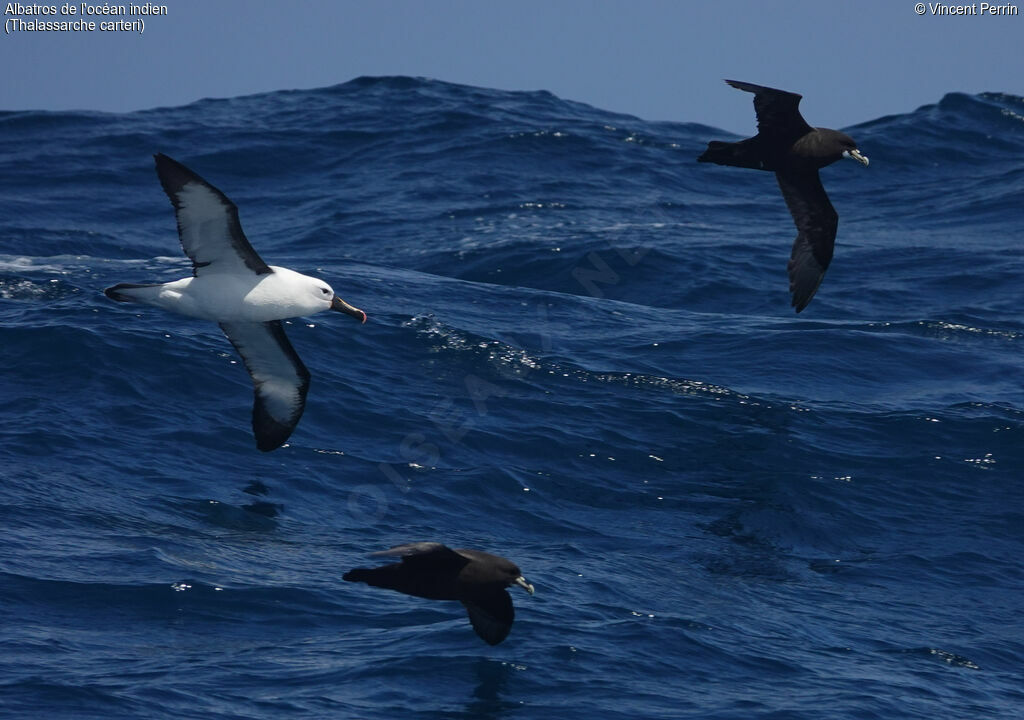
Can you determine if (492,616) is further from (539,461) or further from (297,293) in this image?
(539,461)

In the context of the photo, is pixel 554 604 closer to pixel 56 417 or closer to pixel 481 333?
pixel 56 417

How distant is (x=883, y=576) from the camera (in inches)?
886

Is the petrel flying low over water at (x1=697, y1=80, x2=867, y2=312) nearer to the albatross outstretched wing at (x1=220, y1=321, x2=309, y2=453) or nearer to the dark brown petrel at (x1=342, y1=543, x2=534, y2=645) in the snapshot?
the albatross outstretched wing at (x1=220, y1=321, x2=309, y2=453)

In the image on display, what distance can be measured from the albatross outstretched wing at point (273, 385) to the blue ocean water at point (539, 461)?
172 centimetres

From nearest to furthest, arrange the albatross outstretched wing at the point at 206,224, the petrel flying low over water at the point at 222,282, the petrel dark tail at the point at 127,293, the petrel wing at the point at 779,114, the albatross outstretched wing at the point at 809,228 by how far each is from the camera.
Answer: the albatross outstretched wing at the point at 206,224
the petrel flying low over water at the point at 222,282
the petrel dark tail at the point at 127,293
the petrel wing at the point at 779,114
the albatross outstretched wing at the point at 809,228

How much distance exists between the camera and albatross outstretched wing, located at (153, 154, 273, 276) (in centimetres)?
1634

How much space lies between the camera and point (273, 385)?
20469 millimetres

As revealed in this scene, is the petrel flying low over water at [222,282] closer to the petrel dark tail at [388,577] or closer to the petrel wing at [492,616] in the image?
the petrel dark tail at [388,577]

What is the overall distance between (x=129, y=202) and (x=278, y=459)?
2690 cm

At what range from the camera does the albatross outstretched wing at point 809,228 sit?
2145 cm

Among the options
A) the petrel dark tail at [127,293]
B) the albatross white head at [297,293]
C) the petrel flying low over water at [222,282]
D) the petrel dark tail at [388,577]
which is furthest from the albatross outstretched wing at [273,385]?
the petrel dark tail at [388,577]

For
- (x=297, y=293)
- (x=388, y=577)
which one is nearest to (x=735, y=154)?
(x=297, y=293)

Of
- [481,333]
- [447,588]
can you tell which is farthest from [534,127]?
[447,588]

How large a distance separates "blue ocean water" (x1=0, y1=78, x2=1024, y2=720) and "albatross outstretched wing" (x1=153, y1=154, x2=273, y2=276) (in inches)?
174
